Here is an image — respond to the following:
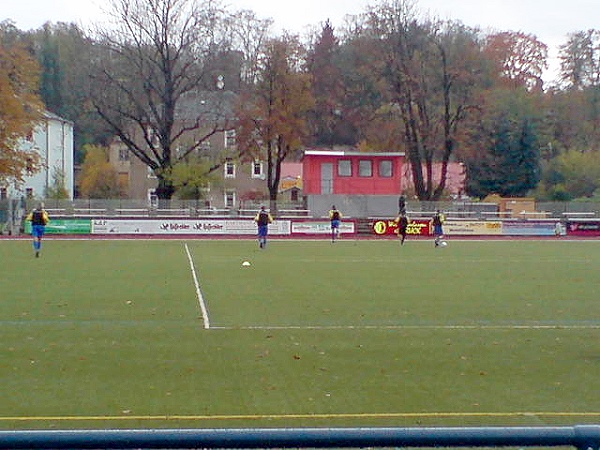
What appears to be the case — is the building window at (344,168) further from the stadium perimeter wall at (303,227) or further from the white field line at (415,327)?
the white field line at (415,327)

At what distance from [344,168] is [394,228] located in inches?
336

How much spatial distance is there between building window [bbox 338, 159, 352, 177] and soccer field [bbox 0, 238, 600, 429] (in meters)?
33.8

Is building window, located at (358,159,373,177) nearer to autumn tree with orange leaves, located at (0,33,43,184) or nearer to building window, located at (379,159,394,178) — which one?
building window, located at (379,159,394,178)

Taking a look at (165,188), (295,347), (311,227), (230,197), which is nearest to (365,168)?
(311,227)

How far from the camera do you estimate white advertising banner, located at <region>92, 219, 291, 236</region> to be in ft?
178

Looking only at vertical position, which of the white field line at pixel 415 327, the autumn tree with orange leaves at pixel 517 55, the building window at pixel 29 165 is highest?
the autumn tree with orange leaves at pixel 517 55

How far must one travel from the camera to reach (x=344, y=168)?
6394cm

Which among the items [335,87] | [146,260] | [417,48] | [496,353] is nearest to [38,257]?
[146,260]

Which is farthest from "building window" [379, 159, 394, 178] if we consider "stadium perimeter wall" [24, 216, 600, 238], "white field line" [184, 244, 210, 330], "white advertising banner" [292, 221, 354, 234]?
"white field line" [184, 244, 210, 330]

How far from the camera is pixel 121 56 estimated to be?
6675cm

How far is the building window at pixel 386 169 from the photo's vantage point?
2527 inches

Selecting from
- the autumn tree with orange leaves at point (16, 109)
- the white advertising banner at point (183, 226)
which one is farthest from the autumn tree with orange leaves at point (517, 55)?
the autumn tree with orange leaves at point (16, 109)

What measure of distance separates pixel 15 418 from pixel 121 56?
59607 mm

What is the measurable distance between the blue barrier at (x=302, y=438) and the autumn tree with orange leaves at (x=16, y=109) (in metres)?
56.5
